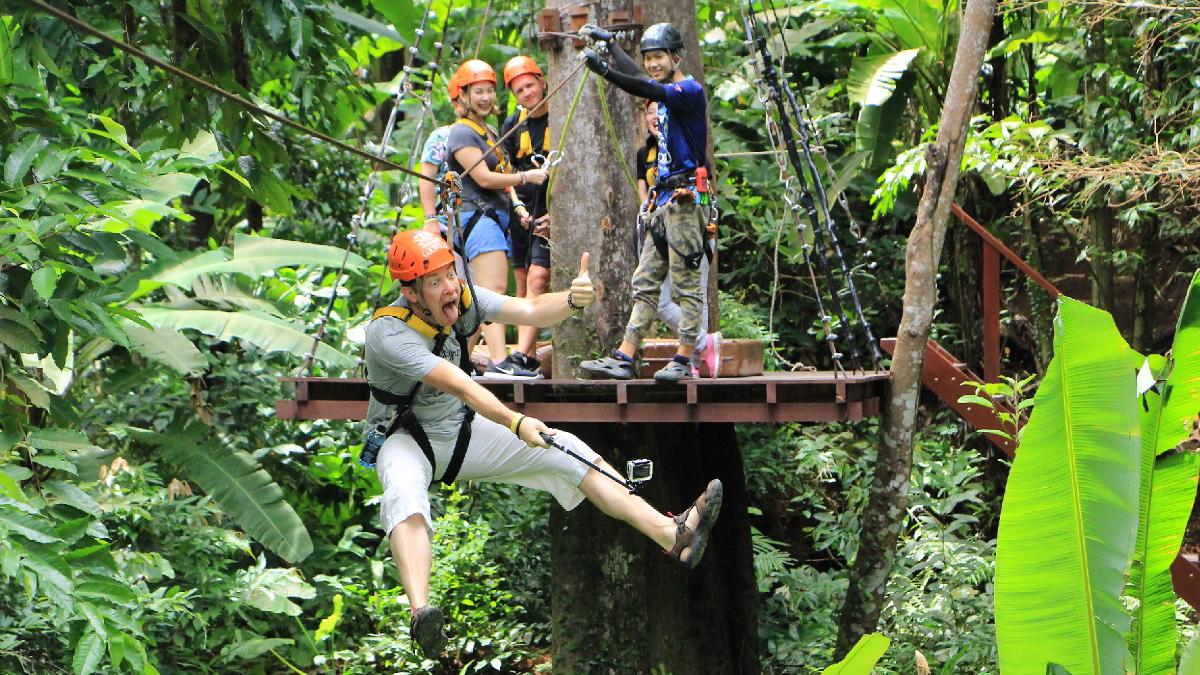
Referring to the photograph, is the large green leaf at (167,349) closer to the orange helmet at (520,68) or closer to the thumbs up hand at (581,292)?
the orange helmet at (520,68)

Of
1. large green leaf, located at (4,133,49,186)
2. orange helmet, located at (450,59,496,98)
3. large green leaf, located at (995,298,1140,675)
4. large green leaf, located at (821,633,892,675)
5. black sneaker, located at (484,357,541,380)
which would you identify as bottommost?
large green leaf, located at (821,633,892,675)

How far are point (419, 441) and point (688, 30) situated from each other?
12.1 ft

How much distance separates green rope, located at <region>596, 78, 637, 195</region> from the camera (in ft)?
26.1

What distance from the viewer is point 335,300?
34.8 ft

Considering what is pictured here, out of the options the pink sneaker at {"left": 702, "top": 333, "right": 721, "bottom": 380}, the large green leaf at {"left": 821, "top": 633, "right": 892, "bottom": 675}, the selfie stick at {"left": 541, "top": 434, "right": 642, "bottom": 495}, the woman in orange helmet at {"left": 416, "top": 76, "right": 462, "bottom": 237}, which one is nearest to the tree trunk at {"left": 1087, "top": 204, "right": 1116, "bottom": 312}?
the pink sneaker at {"left": 702, "top": 333, "right": 721, "bottom": 380}

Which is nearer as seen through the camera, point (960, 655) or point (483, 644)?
point (960, 655)

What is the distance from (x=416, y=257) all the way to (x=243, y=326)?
13.1ft

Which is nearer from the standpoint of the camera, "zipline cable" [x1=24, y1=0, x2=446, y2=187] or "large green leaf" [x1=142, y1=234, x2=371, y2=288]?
"zipline cable" [x1=24, y1=0, x2=446, y2=187]

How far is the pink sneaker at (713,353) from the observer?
7.20 metres

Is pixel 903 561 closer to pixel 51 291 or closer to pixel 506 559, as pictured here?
pixel 506 559

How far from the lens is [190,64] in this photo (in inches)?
291

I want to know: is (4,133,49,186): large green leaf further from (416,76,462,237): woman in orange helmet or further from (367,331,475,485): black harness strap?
(416,76,462,237): woman in orange helmet

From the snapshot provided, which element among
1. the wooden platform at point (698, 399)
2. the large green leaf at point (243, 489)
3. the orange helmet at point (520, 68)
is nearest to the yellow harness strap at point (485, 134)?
the orange helmet at point (520, 68)

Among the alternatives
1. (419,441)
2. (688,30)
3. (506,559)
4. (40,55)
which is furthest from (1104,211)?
(40,55)
